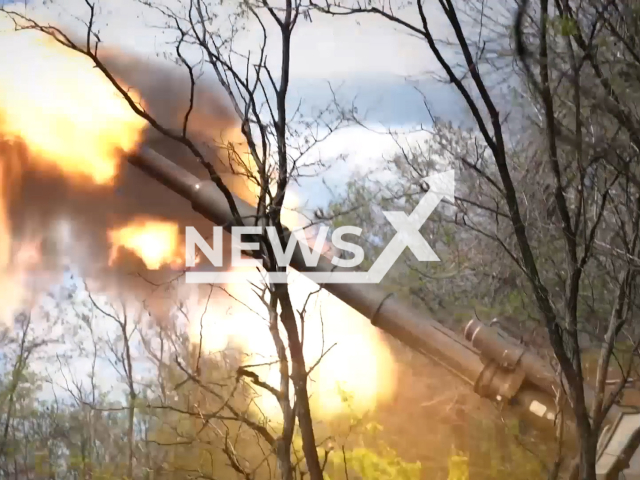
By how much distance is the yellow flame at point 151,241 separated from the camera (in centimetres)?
282

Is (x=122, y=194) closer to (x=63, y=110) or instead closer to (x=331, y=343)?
(x=63, y=110)

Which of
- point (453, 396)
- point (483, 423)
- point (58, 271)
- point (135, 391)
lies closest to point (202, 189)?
point (58, 271)

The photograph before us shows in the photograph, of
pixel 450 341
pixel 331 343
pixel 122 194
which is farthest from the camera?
pixel 122 194

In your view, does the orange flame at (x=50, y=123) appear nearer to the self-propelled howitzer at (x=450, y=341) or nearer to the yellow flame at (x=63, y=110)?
the yellow flame at (x=63, y=110)

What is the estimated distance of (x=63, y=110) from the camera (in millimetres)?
2908

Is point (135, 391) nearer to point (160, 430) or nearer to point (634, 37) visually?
point (160, 430)

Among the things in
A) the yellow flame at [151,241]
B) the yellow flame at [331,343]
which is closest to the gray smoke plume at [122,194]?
the yellow flame at [151,241]

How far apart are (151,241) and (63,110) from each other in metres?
0.75

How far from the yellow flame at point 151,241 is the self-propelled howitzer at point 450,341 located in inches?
7.5

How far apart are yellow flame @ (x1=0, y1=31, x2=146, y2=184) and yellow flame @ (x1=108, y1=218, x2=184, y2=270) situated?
0.81ft

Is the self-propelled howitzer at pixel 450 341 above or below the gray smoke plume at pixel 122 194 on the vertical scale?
below

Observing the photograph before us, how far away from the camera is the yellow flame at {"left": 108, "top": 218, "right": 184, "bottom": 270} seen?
111 inches

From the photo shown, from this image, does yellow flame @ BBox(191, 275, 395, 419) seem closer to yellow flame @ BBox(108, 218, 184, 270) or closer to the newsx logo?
the newsx logo

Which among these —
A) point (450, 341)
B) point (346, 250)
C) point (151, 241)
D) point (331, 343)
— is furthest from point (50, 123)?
point (450, 341)
